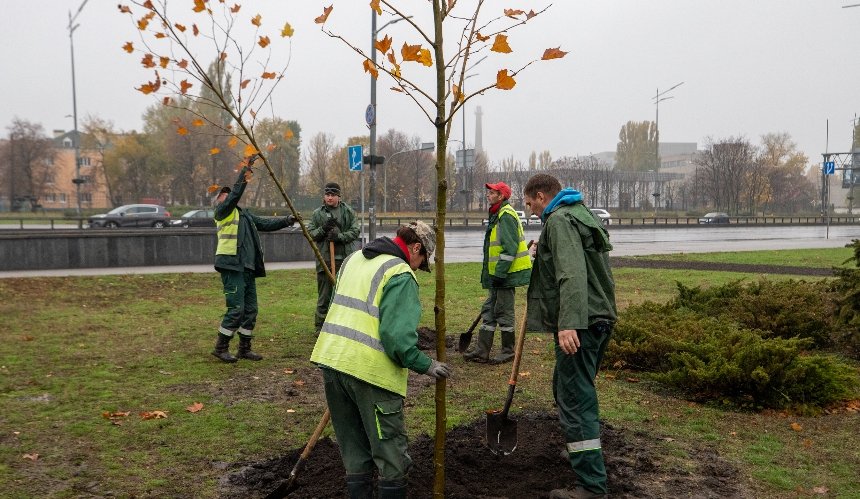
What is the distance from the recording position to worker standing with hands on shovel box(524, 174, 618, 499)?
3.98m

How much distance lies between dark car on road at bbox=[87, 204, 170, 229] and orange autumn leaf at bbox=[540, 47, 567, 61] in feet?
123

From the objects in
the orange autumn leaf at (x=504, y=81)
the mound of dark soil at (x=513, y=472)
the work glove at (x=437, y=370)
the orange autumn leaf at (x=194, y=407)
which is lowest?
the mound of dark soil at (x=513, y=472)

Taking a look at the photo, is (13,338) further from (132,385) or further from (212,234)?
(212,234)

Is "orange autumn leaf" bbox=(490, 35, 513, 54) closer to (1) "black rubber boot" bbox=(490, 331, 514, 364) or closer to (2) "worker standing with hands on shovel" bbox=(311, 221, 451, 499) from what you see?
(2) "worker standing with hands on shovel" bbox=(311, 221, 451, 499)

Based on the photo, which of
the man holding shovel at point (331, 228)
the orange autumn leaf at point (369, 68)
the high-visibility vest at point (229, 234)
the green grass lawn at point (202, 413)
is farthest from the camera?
the man holding shovel at point (331, 228)

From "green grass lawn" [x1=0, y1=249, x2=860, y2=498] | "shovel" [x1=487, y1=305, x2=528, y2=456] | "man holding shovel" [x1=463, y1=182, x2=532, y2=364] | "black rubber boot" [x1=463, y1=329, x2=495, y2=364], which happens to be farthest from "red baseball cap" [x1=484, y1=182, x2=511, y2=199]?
"shovel" [x1=487, y1=305, x2=528, y2=456]

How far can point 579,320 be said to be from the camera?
3.93 metres

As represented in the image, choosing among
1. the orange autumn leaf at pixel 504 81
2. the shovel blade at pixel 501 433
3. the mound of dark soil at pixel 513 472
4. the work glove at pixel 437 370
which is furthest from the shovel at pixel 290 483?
the orange autumn leaf at pixel 504 81

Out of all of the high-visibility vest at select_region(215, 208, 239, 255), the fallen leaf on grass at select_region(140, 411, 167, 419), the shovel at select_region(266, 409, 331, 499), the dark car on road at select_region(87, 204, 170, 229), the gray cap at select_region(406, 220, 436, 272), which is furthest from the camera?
the dark car on road at select_region(87, 204, 170, 229)

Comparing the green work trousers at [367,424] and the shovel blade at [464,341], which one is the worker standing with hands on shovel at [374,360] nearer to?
the green work trousers at [367,424]

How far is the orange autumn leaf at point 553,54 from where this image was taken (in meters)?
3.05

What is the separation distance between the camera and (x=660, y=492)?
4.25 m

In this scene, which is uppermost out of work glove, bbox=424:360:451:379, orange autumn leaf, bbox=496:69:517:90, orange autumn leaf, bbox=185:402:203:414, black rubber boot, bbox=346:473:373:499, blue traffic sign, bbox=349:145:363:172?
blue traffic sign, bbox=349:145:363:172

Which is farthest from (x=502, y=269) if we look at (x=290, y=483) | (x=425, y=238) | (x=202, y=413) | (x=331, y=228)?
(x=290, y=483)
